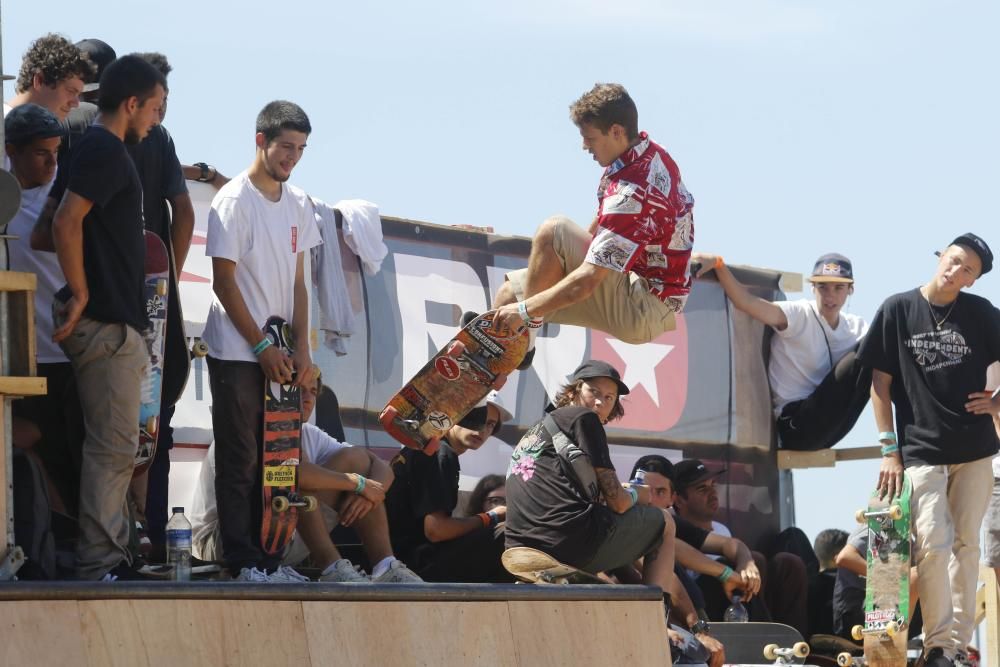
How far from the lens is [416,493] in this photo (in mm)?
7805

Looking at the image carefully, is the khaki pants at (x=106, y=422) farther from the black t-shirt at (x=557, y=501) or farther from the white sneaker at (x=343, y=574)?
the black t-shirt at (x=557, y=501)

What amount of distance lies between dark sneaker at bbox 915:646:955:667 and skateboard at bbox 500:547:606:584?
7.64 feet

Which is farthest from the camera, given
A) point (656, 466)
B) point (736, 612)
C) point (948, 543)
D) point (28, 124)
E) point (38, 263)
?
point (656, 466)

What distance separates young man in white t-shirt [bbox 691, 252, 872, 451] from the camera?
1092cm

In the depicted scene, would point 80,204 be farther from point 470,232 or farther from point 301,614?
point 470,232

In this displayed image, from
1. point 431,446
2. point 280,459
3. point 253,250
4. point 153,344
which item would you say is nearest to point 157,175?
point 253,250

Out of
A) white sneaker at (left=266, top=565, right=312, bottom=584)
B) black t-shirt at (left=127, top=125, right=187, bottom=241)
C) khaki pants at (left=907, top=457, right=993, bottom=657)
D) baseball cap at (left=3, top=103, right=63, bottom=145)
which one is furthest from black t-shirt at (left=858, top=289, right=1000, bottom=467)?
baseball cap at (left=3, top=103, right=63, bottom=145)

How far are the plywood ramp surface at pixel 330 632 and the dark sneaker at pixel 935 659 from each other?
2.39 meters

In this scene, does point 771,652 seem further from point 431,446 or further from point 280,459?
point 280,459

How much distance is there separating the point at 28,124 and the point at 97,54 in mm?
1185

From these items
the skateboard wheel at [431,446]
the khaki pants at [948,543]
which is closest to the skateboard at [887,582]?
the khaki pants at [948,543]

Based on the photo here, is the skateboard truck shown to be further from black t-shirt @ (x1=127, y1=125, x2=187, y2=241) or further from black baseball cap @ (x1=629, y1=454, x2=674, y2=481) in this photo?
black t-shirt @ (x1=127, y1=125, x2=187, y2=241)

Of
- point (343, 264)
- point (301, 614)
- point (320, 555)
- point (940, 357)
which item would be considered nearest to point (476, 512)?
point (343, 264)

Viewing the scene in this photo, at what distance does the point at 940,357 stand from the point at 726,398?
260 centimetres
